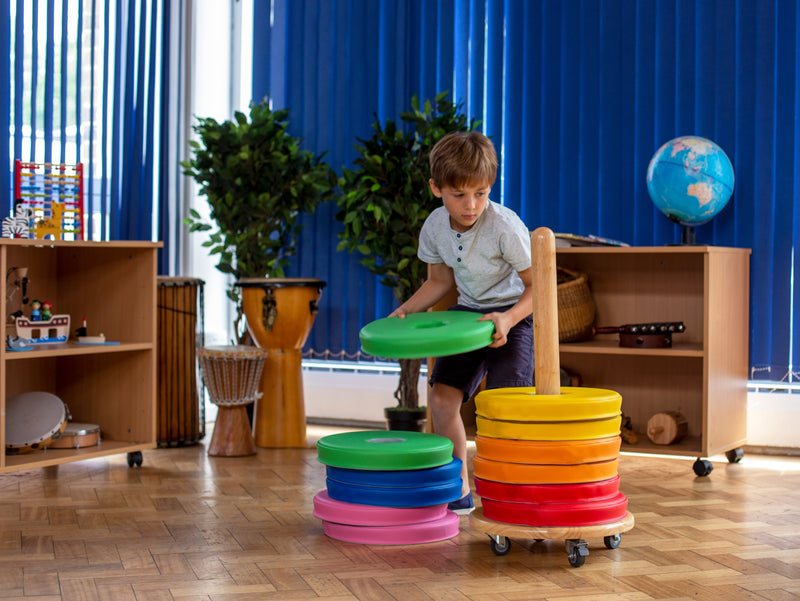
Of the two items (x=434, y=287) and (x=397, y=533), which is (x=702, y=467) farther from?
(x=397, y=533)

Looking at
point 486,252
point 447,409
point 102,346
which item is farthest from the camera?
point 102,346

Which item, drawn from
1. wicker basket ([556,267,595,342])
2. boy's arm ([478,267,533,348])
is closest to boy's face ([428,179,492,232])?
boy's arm ([478,267,533,348])

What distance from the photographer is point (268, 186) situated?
4156mm

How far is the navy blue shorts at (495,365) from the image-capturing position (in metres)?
2.61

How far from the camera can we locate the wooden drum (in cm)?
387

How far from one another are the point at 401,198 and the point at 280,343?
813 millimetres

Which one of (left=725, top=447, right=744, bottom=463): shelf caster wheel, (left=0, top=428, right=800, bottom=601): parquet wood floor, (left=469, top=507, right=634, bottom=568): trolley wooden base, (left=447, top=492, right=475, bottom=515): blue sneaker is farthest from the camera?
(left=725, top=447, right=744, bottom=463): shelf caster wheel

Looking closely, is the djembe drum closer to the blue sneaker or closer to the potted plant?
the potted plant

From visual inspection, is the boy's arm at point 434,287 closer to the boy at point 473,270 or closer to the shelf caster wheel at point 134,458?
the boy at point 473,270

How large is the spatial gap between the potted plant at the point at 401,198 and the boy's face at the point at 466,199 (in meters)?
1.26

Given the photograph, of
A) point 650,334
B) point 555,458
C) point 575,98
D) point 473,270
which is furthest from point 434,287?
point 575,98

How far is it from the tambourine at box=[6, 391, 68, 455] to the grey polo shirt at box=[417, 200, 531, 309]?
154 cm

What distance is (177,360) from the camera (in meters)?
3.85

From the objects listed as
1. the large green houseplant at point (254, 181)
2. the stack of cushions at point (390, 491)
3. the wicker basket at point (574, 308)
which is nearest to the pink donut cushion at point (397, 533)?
the stack of cushions at point (390, 491)
